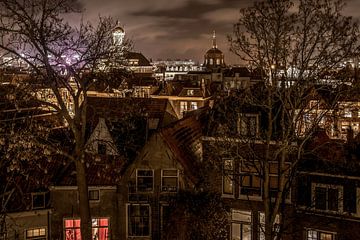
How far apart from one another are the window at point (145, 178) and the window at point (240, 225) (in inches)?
182

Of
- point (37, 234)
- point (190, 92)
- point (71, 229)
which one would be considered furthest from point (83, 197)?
point (190, 92)

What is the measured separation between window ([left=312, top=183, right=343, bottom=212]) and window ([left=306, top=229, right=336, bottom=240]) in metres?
1.18

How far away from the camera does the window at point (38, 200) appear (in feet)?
83.3

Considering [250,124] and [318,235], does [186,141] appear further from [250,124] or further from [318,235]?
[318,235]

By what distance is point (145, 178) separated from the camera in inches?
1001

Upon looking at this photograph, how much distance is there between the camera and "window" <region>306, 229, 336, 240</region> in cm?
2310

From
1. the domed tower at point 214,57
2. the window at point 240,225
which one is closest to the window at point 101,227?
the window at point 240,225

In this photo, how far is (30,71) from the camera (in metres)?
16.6

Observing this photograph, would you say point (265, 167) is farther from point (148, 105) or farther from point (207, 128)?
point (148, 105)

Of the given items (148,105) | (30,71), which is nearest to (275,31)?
(30,71)

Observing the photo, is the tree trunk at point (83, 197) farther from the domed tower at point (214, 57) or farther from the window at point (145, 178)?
the domed tower at point (214, 57)

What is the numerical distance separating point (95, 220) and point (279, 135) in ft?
35.9

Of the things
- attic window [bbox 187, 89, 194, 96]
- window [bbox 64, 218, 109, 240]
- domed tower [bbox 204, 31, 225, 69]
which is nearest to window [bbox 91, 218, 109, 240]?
window [bbox 64, 218, 109, 240]

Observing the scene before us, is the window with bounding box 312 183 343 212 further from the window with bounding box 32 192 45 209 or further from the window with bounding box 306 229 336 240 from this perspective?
the window with bounding box 32 192 45 209
